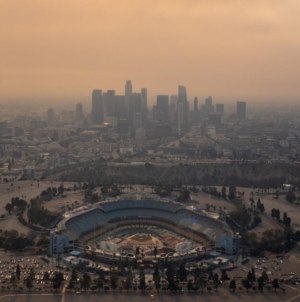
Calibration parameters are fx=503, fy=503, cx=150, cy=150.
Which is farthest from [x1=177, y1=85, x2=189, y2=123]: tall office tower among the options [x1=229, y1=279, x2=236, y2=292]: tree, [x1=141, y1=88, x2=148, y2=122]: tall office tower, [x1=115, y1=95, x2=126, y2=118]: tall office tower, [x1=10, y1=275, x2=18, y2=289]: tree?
[x1=10, y1=275, x2=18, y2=289]: tree

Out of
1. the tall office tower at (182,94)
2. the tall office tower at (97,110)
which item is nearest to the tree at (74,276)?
the tall office tower at (97,110)

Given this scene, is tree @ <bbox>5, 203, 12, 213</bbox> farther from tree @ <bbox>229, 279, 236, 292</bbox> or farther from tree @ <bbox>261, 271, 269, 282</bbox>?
tree @ <bbox>261, 271, 269, 282</bbox>

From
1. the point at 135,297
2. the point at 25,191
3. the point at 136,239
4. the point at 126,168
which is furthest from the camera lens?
the point at 126,168

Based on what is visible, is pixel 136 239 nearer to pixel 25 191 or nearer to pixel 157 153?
pixel 25 191

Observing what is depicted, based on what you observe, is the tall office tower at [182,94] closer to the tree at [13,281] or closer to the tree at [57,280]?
the tree at [57,280]

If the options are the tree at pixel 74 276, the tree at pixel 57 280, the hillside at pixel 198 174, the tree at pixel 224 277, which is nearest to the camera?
the tree at pixel 57 280

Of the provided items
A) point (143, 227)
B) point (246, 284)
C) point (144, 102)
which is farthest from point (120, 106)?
point (246, 284)

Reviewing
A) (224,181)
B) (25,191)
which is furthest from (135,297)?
(224,181)
